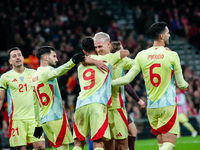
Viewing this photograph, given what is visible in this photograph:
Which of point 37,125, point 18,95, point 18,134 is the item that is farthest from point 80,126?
point 18,95

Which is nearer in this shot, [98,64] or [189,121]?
[98,64]

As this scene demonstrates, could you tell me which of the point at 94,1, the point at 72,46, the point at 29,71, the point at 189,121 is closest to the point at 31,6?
the point at 72,46

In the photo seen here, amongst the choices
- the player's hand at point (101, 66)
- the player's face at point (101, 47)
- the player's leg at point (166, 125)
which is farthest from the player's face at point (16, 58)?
the player's leg at point (166, 125)

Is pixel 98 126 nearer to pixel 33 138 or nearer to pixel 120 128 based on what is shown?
pixel 120 128

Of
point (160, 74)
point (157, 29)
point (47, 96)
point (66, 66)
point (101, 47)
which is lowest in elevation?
point (47, 96)

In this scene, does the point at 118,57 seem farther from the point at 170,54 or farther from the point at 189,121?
the point at 189,121

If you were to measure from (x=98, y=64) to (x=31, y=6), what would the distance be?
44.5ft

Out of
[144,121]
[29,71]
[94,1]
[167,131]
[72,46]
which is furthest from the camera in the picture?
[94,1]

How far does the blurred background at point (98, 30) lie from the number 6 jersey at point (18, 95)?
474 cm

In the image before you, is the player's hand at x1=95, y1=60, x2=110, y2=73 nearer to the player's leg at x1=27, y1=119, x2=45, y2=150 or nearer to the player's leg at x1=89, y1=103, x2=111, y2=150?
the player's leg at x1=89, y1=103, x2=111, y2=150

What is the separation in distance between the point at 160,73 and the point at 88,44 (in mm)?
1267

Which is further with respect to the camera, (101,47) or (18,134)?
(18,134)

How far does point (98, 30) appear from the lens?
18234 mm

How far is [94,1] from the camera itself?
2195 centimetres
